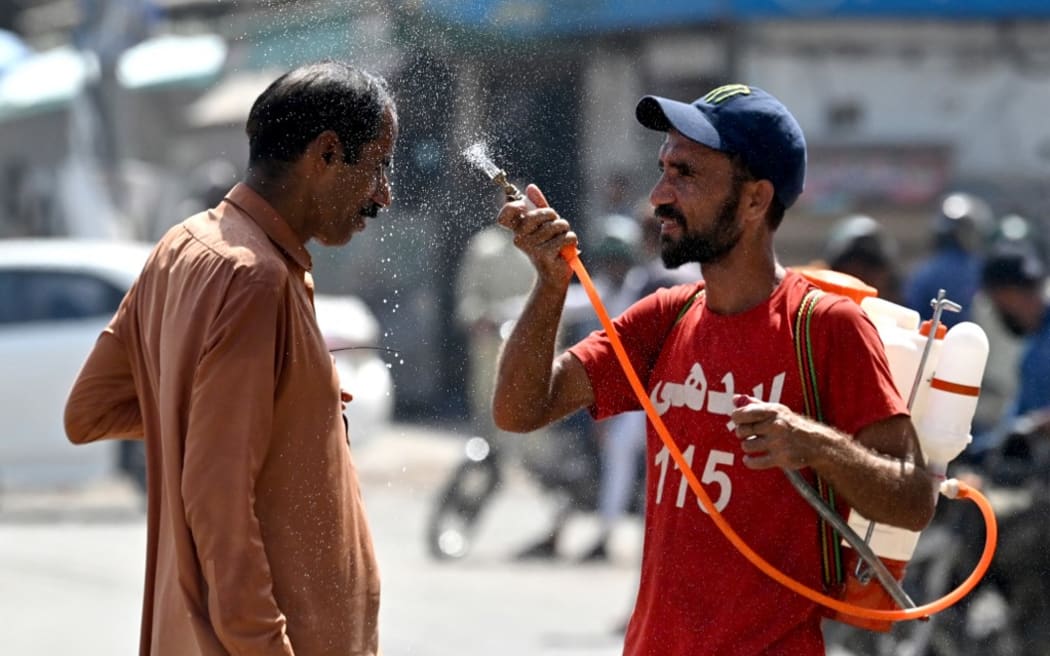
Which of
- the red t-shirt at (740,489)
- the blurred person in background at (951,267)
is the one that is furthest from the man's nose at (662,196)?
the blurred person in background at (951,267)

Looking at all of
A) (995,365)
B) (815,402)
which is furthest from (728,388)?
(995,365)

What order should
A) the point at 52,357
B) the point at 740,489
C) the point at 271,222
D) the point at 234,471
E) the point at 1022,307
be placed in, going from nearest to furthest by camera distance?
the point at 234,471 < the point at 271,222 < the point at 740,489 < the point at 1022,307 < the point at 52,357

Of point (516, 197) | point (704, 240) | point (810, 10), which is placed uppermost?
point (810, 10)

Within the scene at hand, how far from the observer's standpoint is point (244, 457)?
114 inches

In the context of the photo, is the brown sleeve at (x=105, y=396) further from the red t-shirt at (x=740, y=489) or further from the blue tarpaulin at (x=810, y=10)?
the blue tarpaulin at (x=810, y=10)

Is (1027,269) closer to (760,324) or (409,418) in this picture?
(409,418)

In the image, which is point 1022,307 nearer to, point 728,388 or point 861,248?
point 861,248

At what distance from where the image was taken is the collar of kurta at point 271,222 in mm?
3119

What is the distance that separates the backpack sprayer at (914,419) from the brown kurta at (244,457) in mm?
538

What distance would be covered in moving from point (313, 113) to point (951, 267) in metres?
5.67

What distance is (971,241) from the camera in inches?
343

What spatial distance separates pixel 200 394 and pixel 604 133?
4.30 m

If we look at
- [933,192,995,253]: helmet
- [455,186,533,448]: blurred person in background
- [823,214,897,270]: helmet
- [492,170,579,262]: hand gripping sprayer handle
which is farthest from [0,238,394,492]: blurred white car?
[492,170,579,262]: hand gripping sprayer handle

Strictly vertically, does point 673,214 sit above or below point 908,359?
above
